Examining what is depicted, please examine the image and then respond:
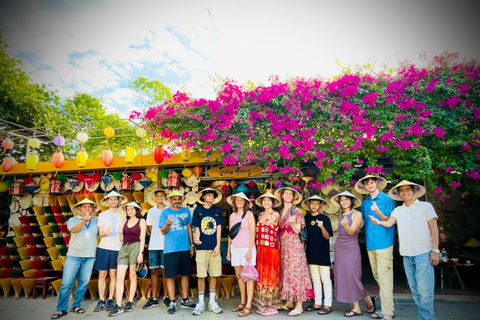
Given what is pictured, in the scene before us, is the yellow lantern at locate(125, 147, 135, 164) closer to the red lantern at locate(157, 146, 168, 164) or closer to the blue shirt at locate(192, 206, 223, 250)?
the red lantern at locate(157, 146, 168, 164)

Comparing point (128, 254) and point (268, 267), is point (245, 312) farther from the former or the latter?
point (128, 254)

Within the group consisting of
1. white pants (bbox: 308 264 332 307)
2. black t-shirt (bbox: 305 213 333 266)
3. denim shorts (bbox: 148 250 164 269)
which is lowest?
white pants (bbox: 308 264 332 307)

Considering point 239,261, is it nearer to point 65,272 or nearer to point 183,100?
point 65,272

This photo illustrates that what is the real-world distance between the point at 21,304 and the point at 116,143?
17.2m

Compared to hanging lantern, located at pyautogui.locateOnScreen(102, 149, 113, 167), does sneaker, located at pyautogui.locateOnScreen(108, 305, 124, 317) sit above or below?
below

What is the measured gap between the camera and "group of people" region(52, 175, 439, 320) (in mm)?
4438

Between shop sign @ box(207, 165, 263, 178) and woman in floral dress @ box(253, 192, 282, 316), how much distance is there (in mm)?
2124

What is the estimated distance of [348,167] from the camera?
5879 millimetres

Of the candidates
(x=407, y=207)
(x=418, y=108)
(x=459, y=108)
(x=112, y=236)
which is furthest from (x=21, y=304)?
(x=459, y=108)

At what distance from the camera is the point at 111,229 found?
18.0ft

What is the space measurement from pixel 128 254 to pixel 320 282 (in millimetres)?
3584

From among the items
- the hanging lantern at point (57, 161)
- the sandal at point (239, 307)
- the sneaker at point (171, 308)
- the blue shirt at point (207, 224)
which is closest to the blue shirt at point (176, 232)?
the blue shirt at point (207, 224)

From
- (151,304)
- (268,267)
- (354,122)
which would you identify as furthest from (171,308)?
(354,122)

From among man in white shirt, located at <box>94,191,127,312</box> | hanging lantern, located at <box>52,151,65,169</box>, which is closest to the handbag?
man in white shirt, located at <box>94,191,127,312</box>
